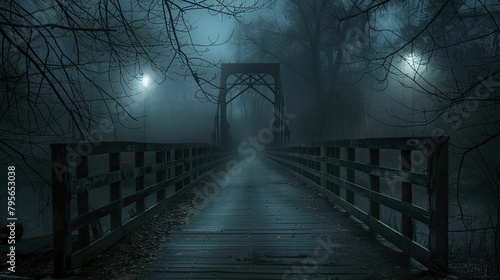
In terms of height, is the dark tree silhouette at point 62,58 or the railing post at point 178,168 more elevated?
the dark tree silhouette at point 62,58

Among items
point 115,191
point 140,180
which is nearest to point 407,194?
point 115,191

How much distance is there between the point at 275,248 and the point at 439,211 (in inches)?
70.8

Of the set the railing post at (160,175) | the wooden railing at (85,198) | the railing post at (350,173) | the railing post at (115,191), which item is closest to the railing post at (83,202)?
the wooden railing at (85,198)

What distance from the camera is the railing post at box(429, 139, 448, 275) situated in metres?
3.52

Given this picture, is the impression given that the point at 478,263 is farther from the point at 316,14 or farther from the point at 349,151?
the point at 316,14

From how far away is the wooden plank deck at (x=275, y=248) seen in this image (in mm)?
3846

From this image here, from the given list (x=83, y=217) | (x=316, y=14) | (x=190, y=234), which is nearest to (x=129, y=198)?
(x=190, y=234)

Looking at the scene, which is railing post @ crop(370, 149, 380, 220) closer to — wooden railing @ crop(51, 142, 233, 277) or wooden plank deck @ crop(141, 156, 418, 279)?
wooden plank deck @ crop(141, 156, 418, 279)

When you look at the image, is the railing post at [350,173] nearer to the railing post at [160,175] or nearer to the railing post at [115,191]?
the railing post at [160,175]

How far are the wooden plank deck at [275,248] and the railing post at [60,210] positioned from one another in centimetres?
68

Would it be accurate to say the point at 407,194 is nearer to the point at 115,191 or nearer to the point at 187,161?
the point at 115,191

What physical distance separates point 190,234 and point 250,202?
129 inches

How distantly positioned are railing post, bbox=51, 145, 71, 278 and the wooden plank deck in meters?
0.68

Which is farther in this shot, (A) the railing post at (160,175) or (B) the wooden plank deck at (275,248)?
(A) the railing post at (160,175)
